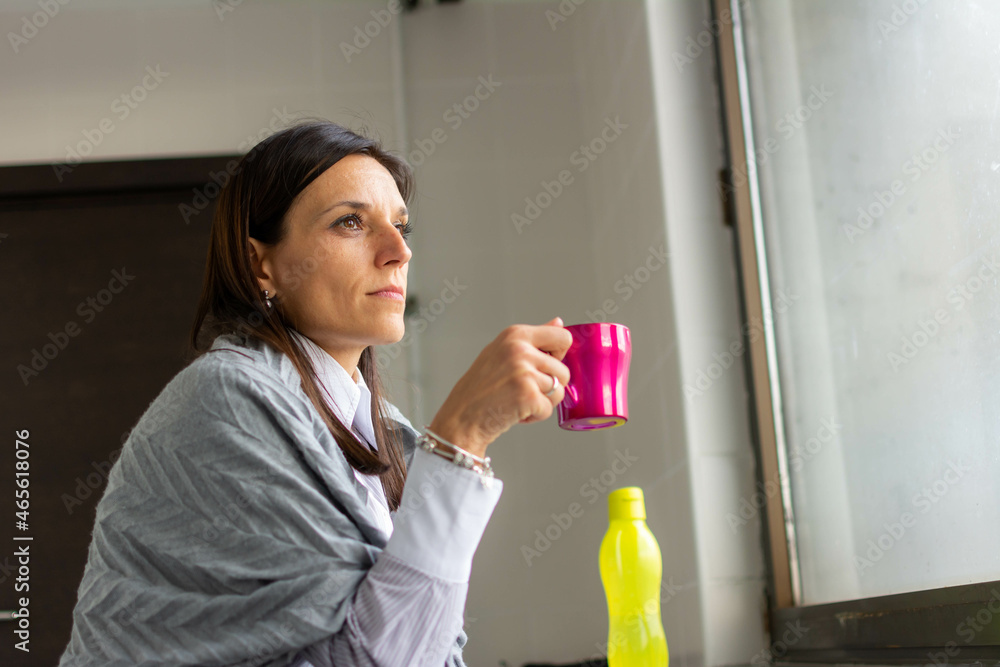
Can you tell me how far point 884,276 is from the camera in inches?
55.6

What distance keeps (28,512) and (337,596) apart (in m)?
1.95

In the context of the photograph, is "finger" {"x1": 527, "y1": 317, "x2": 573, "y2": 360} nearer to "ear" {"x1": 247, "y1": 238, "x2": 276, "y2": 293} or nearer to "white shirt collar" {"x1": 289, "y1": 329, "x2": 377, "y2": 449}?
"white shirt collar" {"x1": 289, "y1": 329, "x2": 377, "y2": 449}

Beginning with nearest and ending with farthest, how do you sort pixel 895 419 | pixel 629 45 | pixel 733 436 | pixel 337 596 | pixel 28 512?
pixel 337 596 < pixel 895 419 < pixel 733 436 < pixel 629 45 < pixel 28 512

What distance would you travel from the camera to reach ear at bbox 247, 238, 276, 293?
4.26 ft

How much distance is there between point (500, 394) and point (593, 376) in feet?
0.63

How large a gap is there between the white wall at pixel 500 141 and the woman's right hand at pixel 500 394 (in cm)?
106

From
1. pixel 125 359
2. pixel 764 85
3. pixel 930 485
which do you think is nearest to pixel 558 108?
pixel 764 85

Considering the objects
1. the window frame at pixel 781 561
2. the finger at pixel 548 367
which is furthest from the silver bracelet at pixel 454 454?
the window frame at pixel 781 561

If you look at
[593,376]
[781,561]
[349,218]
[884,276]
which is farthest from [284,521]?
[781,561]

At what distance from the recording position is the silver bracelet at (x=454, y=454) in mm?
949

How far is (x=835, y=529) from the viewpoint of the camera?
5.39ft

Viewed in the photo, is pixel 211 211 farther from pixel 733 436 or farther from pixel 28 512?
pixel 733 436

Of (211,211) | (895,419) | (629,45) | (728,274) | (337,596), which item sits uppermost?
(629,45)

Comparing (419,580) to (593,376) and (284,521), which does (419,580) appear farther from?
(593,376)
